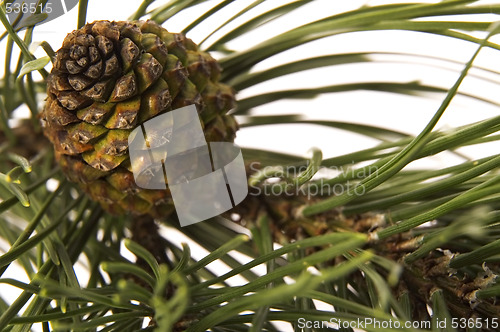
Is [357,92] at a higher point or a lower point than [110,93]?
higher

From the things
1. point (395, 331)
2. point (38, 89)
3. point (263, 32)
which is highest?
point (263, 32)

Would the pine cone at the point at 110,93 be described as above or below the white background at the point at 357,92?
below

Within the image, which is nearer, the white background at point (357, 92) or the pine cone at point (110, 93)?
the pine cone at point (110, 93)

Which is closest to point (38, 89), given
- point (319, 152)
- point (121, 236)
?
point (121, 236)

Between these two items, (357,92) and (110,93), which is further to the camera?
(357,92)

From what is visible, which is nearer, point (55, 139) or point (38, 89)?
point (55, 139)

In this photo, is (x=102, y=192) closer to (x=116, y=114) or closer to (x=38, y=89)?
(x=116, y=114)

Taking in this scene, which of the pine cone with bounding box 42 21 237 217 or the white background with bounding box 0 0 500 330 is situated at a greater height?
→ the white background with bounding box 0 0 500 330

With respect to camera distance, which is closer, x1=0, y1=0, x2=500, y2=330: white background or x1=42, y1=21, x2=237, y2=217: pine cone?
x1=42, y1=21, x2=237, y2=217: pine cone
